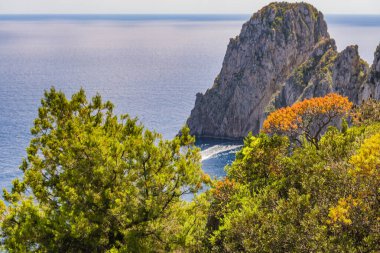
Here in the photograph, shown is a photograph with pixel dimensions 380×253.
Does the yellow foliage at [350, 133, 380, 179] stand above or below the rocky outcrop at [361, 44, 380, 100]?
above

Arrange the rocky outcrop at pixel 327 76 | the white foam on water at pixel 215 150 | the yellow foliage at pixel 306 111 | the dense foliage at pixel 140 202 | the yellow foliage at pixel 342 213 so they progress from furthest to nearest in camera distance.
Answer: the white foam on water at pixel 215 150 → the rocky outcrop at pixel 327 76 → the yellow foliage at pixel 306 111 → the dense foliage at pixel 140 202 → the yellow foliage at pixel 342 213

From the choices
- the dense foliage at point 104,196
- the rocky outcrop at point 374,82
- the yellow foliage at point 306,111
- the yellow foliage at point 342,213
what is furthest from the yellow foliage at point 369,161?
Answer: the rocky outcrop at point 374,82

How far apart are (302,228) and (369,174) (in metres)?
4.83

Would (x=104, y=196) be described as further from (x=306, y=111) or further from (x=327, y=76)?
(x=327, y=76)

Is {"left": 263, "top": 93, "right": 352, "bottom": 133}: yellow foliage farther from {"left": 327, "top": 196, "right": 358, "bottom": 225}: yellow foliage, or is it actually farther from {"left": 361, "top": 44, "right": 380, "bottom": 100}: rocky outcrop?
{"left": 361, "top": 44, "right": 380, "bottom": 100}: rocky outcrop

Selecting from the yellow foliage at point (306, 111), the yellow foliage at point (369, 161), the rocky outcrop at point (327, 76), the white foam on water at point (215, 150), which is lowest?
the white foam on water at point (215, 150)

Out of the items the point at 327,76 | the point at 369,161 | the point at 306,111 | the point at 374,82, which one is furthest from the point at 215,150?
the point at 369,161

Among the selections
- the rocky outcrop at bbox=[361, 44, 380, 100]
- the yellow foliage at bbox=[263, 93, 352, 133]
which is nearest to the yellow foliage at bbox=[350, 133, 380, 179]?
the yellow foliage at bbox=[263, 93, 352, 133]

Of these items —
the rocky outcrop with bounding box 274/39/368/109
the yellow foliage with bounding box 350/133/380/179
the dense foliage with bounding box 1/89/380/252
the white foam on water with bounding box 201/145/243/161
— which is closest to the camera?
the dense foliage with bounding box 1/89/380/252

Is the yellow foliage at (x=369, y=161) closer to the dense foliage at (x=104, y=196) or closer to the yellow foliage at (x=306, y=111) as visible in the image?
the dense foliage at (x=104, y=196)

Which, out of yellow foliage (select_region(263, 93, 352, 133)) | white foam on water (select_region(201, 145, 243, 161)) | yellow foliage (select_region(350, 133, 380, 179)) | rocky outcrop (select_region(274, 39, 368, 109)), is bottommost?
white foam on water (select_region(201, 145, 243, 161))

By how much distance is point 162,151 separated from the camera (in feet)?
88.6

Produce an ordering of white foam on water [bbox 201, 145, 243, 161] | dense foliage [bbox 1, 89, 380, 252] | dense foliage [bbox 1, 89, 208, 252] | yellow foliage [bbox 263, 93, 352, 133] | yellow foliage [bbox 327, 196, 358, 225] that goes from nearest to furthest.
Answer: yellow foliage [bbox 327, 196, 358, 225]
dense foliage [bbox 1, 89, 380, 252]
dense foliage [bbox 1, 89, 208, 252]
yellow foliage [bbox 263, 93, 352, 133]
white foam on water [bbox 201, 145, 243, 161]

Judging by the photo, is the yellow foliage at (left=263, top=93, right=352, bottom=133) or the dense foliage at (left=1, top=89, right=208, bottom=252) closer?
the dense foliage at (left=1, top=89, right=208, bottom=252)
